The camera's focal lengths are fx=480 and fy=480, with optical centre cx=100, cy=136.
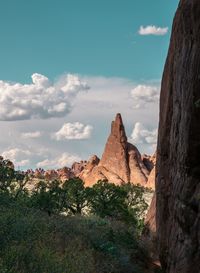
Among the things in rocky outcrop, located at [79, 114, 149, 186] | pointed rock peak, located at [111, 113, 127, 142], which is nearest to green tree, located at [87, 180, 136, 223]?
rocky outcrop, located at [79, 114, 149, 186]

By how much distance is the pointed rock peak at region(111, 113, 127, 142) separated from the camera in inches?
3871

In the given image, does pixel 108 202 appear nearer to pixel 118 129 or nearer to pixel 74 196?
pixel 74 196

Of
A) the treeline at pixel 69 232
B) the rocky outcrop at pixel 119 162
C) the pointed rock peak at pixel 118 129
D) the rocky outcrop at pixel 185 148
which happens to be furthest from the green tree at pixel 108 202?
the pointed rock peak at pixel 118 129

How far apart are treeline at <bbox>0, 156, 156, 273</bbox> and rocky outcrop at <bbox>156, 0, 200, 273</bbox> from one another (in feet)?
11.6

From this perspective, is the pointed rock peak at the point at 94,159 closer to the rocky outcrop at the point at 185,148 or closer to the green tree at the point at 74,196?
the green tree at the point at 74,196

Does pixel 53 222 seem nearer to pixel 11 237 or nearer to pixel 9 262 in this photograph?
pixel 11 237

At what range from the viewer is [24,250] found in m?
15.3

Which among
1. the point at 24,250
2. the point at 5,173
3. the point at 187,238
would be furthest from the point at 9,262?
the point at 5,173

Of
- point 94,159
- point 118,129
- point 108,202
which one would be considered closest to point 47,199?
point 108,202

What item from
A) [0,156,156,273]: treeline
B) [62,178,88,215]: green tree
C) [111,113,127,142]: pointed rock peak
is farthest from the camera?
[111,113,127,142]: pointed rock peak

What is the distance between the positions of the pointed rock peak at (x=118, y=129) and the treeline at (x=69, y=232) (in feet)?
169

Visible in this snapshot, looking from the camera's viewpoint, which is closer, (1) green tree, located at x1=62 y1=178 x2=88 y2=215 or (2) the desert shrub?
(2) the desert shrub

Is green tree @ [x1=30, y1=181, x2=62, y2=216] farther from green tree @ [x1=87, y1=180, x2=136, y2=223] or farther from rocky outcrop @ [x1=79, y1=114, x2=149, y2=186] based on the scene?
rocky outcrop @ [x1=79, y1=114, x2=149, y2=186]

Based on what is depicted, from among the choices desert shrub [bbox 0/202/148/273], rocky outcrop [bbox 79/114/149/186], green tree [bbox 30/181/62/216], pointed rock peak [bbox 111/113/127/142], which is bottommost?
desert shrub [bbox 0/202/148/273]
